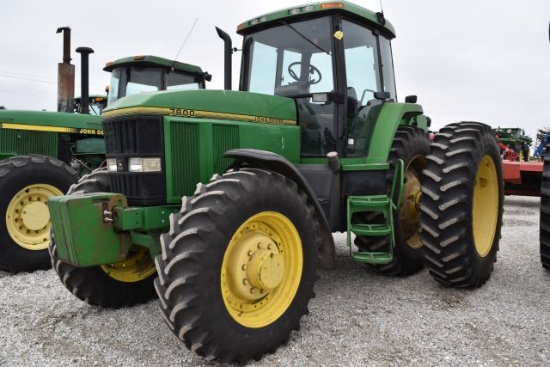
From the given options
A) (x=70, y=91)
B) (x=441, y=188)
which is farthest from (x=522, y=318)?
(x=70, y=91)

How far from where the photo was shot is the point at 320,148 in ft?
13.8

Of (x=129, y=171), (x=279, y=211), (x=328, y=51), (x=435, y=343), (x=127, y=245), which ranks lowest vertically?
(x=435, y=343)

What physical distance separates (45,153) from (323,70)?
4116 mm

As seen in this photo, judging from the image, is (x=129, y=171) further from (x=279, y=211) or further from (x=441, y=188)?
(x=441, y=188)

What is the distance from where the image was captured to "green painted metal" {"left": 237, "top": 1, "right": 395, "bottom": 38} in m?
4.06

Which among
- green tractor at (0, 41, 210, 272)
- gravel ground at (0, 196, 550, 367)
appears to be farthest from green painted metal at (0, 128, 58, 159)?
gravel ground at (0, 196, 550, 367)

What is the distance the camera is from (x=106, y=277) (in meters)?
3.69

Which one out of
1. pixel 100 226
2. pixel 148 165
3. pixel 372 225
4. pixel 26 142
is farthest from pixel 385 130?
pixel 26 142

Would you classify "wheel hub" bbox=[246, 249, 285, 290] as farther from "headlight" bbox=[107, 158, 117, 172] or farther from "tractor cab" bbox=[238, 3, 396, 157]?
"tractor cab" bbox=[238, 3, 396, 157]

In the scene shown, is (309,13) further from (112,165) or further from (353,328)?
(353,328)

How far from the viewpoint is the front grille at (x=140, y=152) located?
3156 millimetres

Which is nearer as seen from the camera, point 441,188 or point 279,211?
point 279,211

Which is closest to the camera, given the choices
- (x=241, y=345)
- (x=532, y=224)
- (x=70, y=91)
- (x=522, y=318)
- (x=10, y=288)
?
(x=241, y=345)

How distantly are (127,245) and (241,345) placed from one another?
107 cm
